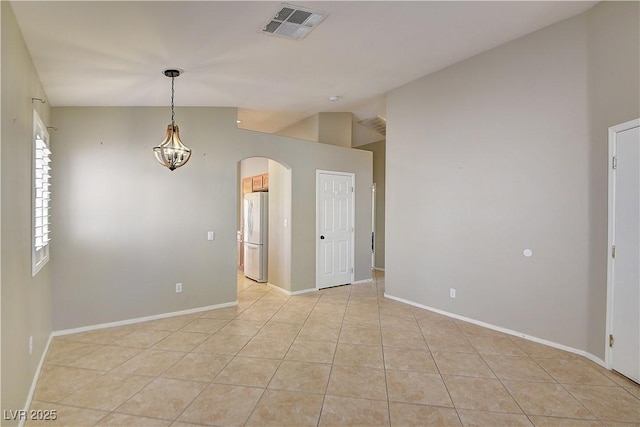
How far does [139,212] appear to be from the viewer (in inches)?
161

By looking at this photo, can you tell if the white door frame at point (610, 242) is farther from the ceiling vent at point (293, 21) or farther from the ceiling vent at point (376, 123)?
the ceiling vent at point (376, 123)

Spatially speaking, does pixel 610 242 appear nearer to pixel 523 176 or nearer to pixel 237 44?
pixel 523 176

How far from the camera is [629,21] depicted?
103 inches

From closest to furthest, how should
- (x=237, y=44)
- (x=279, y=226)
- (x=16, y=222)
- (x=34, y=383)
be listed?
(x=16, y=222) → (x=34, y=383) → (x=237, y=44) → (x=279, y=226)

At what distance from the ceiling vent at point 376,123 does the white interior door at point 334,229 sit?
4.52 ft

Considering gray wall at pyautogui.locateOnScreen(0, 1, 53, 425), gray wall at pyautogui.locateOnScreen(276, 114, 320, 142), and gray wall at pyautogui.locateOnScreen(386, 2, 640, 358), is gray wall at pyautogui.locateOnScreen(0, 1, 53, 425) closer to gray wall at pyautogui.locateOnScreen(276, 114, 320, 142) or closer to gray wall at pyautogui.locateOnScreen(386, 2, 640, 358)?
gray wall at pyautogui.locateOnScreen(276, 114, 320, 142)

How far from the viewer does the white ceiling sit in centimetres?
239

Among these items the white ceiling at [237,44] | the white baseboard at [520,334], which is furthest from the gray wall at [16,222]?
the white baseboard at [520,334]

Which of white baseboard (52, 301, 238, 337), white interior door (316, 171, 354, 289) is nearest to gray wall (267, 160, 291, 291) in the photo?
white interior door (316, 171, 354, 289)

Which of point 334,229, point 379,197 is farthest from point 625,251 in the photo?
point 379,197

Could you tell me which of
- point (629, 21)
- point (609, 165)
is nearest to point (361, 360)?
point (609, 165)

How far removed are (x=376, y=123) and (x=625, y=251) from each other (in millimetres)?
4803

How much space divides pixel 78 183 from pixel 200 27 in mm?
2455

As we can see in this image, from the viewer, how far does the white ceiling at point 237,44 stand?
2387 millimetres
